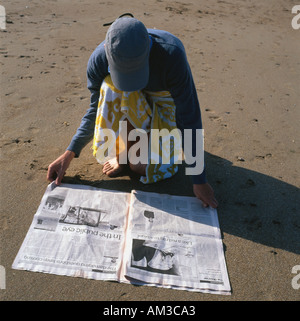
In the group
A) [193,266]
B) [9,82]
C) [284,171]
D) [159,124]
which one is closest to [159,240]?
[193,266]

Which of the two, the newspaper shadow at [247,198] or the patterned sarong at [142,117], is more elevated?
the patterned sarong at [142,117]

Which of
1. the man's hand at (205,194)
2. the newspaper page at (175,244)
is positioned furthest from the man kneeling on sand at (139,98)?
the newspaper page at (175,244)

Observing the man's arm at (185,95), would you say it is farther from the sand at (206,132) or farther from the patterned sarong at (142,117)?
the sand at (206,132)

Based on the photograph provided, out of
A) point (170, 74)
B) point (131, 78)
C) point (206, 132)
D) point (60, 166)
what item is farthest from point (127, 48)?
point (206, 132)

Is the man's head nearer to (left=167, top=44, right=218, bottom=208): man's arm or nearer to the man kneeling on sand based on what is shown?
the man kneeling on sand

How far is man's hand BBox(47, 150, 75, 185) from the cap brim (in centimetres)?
51

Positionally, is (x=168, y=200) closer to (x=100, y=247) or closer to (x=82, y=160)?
(x=100, y=247)

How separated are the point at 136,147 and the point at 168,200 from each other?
0.33 metres

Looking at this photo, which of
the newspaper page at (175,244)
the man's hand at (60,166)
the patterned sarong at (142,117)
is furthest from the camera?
the man's hand at (60,166)

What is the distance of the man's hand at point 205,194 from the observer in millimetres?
1578

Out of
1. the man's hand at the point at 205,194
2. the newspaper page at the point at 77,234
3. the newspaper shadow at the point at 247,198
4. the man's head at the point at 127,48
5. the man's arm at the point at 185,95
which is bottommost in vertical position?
the newspaper page at the point at 77,234

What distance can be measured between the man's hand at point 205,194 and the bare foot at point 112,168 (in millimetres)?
455

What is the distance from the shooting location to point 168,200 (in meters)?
1.66

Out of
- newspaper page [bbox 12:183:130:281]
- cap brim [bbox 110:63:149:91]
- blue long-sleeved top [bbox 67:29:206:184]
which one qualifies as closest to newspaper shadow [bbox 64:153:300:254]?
newspaper page [bbox 12:183:130:281]
